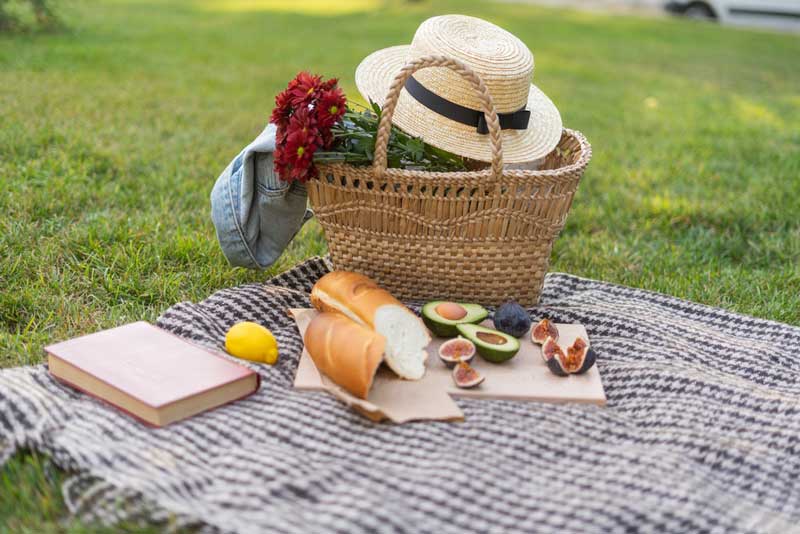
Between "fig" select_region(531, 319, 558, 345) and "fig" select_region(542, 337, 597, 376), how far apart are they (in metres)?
0.17

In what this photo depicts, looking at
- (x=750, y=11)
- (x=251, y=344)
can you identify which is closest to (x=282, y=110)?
(x=251, y=344)

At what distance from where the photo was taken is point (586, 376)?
2658 millimetres

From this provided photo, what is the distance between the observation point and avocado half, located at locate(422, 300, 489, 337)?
9.46 ft

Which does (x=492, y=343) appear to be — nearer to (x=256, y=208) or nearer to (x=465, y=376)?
(x=465, y=376)

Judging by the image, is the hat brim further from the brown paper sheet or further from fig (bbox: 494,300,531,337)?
the brown paper sheet

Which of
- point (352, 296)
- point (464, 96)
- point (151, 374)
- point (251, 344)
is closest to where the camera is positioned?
point (151, 374)

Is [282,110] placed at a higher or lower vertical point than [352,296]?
higher

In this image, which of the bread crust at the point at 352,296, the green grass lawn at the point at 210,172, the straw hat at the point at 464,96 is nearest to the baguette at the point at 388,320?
A: the bread crust at the point at 352,296

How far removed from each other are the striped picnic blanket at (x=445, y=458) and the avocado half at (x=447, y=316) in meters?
0.41

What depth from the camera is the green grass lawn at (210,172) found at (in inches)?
129

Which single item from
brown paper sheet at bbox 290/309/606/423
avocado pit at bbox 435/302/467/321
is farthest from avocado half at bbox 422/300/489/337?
brown paper sheet at bbox 290/309/606/423

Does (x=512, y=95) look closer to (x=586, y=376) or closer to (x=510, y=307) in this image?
(x=510, y=307)

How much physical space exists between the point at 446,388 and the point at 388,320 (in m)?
0.28

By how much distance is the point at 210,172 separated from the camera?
491cm
